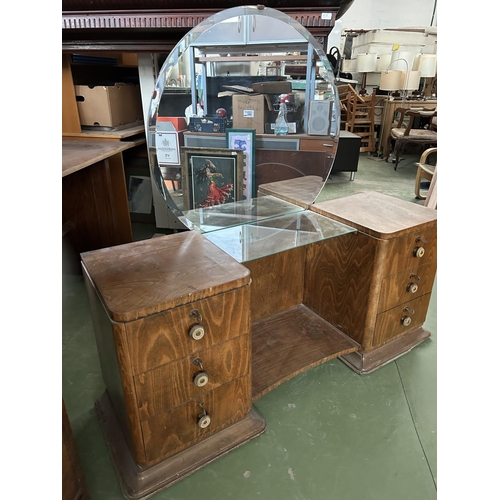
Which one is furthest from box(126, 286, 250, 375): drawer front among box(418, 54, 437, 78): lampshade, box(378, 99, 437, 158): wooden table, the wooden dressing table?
box(418, 54, 437, 78): lampshade

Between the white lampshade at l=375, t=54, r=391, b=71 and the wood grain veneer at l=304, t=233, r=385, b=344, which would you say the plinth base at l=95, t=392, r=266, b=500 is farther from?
the white lampshade at l=375, t=54, r=391, b=71

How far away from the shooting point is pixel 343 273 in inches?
54.0

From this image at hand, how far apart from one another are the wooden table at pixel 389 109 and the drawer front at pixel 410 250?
4250 mm

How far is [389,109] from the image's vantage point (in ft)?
17.0

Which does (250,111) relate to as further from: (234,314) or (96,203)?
(96,203)

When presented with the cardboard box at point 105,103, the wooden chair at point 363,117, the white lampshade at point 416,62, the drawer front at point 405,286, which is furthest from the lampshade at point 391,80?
the drawer front at point 405,286

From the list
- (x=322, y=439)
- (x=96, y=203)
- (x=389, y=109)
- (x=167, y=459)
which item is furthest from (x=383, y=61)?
(x=167, y=459)

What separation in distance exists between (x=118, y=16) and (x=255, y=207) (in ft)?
2.48

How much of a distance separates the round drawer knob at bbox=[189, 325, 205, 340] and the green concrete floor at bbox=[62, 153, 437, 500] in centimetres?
43

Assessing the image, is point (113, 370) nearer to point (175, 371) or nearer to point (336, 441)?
point (175, 371)

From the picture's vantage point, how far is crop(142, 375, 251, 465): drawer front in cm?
93

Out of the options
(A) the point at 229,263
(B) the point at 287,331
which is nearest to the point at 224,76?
(A) the point at 229,263

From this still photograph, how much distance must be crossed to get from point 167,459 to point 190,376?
0.86 feet

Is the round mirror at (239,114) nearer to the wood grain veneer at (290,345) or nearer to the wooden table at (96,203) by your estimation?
the wood grain veneer at (290,345)
